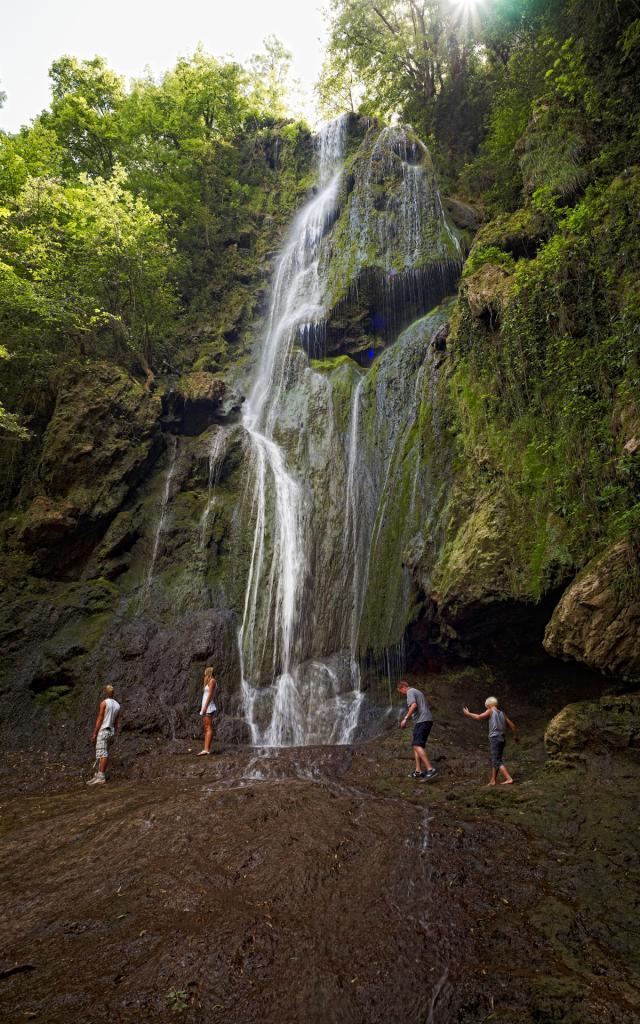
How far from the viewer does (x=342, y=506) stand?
12.6 metres

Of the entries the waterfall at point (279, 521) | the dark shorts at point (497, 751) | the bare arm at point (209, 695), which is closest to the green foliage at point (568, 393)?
the dark shorts at point (497, 751)

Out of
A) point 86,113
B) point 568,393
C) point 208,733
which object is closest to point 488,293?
point 568,393

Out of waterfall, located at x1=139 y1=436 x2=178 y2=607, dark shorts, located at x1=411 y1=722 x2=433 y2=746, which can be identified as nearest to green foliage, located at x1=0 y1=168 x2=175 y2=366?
waterfall, located at x1=139 y1=436 x2=178 y2=607

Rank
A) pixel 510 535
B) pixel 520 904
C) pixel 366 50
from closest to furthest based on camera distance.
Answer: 1. pixel 520 904
2. pixel 510 535
3. pixel 366 50

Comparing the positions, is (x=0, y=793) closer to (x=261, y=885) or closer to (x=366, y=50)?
(x=261, y=885)

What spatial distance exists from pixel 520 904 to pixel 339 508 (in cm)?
910

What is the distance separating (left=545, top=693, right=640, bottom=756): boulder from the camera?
6046mm

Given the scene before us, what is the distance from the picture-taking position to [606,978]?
3277 millimetres

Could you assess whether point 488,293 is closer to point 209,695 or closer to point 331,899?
point 209,695

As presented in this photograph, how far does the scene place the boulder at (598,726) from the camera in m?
6.05

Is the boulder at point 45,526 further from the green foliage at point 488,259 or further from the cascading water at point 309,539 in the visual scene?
the green foliage at point 488,259

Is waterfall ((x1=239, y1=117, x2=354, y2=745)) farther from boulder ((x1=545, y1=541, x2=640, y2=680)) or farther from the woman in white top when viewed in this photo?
boulder ((x1=545, y1=541, x2=640, y2=680))

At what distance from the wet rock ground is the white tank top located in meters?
1.02

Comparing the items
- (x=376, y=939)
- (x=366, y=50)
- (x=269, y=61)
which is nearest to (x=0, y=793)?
(x=376, y=939)
